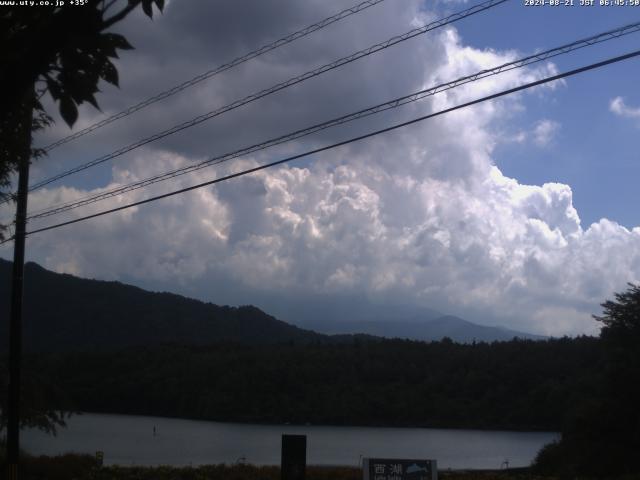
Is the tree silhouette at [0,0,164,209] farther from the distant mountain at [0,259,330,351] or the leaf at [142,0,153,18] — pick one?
the distant mountain at [0,259,330,351]

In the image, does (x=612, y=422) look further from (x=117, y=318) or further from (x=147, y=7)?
(x=117, y=318)

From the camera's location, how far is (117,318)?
9900 centimetres

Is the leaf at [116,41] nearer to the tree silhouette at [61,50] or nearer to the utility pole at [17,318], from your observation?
the tree silhouette at [61,50]

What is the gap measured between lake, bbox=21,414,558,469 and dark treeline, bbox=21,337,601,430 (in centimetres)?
253

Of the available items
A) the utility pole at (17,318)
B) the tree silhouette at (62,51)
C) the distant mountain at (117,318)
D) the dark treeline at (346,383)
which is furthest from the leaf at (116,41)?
the distant mountain at (117,318)

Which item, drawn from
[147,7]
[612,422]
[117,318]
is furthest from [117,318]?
[147,7]

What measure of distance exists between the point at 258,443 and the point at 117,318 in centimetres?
5226

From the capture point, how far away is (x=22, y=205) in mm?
17703

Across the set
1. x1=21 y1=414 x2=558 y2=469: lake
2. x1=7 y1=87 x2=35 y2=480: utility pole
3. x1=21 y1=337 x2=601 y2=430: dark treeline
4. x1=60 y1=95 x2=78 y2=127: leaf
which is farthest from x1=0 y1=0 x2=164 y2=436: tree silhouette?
x1=21 y1=337 x2=601 y2=430: dark treeline

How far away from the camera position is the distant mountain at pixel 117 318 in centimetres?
8544

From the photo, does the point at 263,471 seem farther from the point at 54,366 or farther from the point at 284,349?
the point at 284,349

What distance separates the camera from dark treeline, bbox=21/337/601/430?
65.7 meters

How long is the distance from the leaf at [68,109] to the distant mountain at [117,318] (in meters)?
68.0

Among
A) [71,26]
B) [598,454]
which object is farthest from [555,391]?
[71,26]
